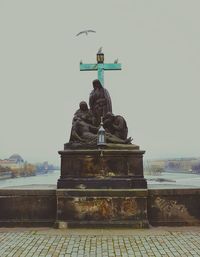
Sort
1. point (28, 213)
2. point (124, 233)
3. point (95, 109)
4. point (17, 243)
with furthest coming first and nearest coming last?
point (95, 109), point (28, 213), point (124, 233), point (17, 243)

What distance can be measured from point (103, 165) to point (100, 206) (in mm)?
1117

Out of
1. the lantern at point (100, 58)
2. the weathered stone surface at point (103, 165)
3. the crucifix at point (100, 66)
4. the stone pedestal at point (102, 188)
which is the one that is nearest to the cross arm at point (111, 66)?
the crucifix at point (100, 66)

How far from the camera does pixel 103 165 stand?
8.46 m

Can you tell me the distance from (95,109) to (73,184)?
100 inches

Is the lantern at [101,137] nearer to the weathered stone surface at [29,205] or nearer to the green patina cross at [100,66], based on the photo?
the weathered stone surface at [29,205]

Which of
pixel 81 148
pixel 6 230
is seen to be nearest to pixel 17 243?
pixel 6 230

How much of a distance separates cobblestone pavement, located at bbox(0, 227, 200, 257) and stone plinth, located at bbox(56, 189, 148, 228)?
1.18 feet

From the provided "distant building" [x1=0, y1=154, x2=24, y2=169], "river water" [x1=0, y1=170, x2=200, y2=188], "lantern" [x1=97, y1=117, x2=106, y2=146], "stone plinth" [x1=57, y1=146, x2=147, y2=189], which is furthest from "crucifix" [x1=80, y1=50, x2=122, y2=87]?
"distant building" [x1=0, y1=154, x2=24, y2=169]

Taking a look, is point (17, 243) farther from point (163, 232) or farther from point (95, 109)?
point (95, 109)

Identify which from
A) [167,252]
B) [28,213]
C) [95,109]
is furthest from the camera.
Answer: [95,109]

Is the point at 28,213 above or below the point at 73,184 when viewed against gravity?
below

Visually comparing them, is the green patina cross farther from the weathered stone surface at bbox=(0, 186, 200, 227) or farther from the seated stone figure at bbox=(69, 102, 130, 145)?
the weathered stone surface at bbox=(0, 186, 200, 227)

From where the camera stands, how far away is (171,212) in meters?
8.20

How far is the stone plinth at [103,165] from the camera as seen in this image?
8376 mm
